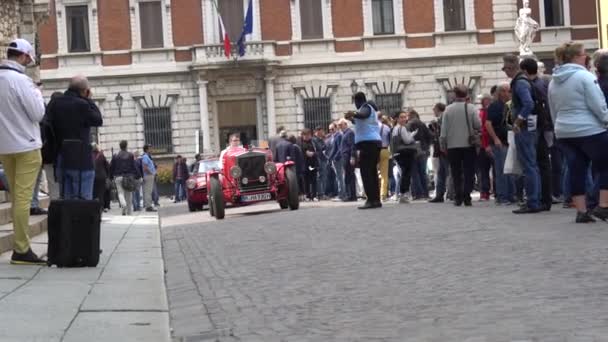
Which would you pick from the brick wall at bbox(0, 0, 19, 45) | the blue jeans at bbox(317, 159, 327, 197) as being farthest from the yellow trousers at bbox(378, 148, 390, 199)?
the blue jeans at bbox(317, 159, 327, 197)

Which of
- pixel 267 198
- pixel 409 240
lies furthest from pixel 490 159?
pixel 409 240

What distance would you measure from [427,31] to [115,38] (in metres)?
12.9

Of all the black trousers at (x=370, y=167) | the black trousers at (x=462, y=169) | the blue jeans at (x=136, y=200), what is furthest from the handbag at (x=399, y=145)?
the blue jeans at (x=136, y=200)

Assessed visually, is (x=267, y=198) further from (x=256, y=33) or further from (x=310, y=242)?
(x=256, y=33)

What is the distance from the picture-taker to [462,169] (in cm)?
2030

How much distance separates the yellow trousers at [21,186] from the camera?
1188cm

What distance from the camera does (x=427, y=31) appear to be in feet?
180

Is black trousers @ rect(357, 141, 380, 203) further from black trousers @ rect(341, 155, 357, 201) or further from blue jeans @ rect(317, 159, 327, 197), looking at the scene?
blue jeans @ rect(317, 159, 327, 197)

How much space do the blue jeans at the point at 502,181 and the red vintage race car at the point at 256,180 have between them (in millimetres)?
5228

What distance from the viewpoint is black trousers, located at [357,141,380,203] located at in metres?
20.5

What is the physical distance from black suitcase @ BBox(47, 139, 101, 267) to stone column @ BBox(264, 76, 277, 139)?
42.0m

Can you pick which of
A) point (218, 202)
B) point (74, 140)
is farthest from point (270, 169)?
point (74, 140)

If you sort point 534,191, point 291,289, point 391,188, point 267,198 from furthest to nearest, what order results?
point 391,188 → point 267,198 → point 534,191 → point 291,289

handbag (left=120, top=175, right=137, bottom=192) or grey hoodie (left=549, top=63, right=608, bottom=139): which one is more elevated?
grey hoodie (left=549, top=63, right=608, bottom=139)
